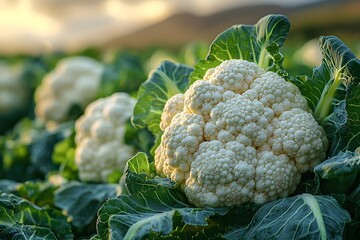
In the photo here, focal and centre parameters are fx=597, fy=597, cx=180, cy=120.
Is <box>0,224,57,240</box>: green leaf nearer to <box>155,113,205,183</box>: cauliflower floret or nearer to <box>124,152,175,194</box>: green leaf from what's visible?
<box>124,152,175,194</box>: green leaf

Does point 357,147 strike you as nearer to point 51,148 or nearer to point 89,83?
point 51,148

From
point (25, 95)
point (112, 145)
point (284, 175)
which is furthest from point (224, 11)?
point (284, 175)

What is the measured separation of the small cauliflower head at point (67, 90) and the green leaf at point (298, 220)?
304cm

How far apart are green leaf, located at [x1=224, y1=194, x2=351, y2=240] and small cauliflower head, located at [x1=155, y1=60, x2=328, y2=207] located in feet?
0.28

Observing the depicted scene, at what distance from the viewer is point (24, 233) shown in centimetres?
205

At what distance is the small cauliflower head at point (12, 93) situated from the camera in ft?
21.0

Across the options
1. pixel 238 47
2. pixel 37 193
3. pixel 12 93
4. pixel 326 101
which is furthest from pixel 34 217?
pixel 12 93

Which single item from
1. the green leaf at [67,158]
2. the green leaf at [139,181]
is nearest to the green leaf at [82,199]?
the green leaf at [67,158]

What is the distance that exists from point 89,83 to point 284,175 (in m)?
3.12

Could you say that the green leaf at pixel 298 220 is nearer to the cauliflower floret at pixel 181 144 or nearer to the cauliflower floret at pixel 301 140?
the cauliflower floret at pixel 301 140

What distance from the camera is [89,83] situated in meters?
4.77

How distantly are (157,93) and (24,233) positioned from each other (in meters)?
0.75

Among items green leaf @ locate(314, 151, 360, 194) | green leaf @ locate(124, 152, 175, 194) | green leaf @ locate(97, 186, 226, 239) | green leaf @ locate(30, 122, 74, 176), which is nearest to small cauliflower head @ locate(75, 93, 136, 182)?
green leaf @ locate(30, 122, 74, 176)

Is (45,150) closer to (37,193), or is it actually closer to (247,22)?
(37,193)
